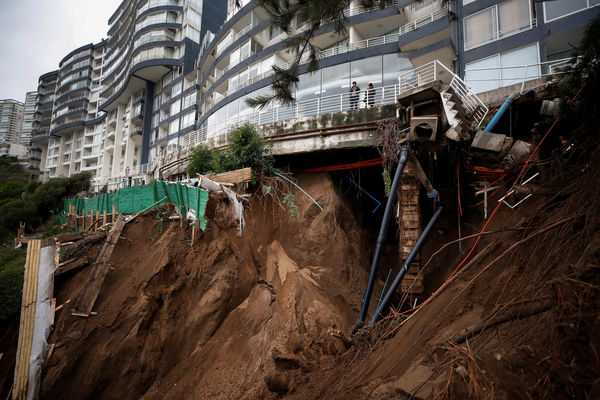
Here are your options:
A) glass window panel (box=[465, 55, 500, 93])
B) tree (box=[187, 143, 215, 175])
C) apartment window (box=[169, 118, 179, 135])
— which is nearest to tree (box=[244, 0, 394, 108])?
tree (box=[187, 143, 215, 175])

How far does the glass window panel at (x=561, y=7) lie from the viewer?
10.4 metres

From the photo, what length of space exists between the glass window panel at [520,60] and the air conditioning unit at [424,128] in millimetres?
6804

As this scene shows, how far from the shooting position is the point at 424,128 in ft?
22.8

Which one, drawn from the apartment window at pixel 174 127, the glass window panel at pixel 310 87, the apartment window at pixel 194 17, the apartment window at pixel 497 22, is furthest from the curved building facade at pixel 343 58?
the apartment window at pixel 194 17

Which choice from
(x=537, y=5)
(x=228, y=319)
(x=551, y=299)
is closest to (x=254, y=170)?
(x=228, y=319)

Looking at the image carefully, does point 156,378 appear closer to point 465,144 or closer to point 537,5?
point 465,144

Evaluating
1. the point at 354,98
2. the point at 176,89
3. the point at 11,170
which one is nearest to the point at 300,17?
the point at 354,98

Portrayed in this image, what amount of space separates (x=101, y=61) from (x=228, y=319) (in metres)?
64.0

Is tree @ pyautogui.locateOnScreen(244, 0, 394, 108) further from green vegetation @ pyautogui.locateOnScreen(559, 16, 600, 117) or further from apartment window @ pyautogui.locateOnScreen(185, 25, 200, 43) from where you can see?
apartment window @ pyautogui.locateOnScreen(185, 25, 200, 43)

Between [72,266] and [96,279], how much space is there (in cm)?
91

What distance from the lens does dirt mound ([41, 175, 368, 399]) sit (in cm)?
585

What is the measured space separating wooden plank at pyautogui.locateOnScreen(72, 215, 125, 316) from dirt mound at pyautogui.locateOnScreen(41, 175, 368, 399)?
0.59ft

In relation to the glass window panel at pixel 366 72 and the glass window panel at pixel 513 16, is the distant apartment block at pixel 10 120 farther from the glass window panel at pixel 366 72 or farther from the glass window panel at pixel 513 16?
the glass window panel at pixel 513 16

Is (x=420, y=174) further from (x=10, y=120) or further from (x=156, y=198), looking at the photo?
(x=10, y=120)
